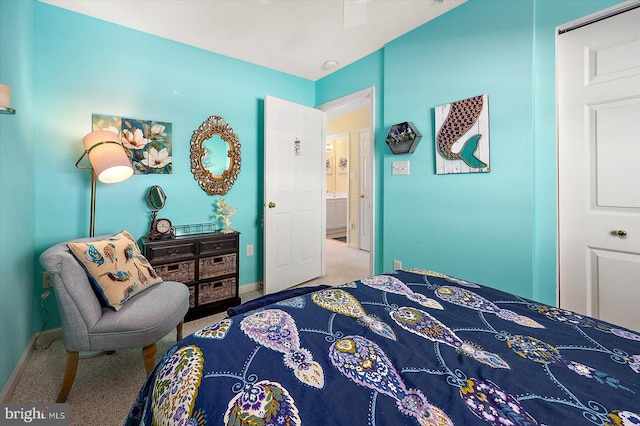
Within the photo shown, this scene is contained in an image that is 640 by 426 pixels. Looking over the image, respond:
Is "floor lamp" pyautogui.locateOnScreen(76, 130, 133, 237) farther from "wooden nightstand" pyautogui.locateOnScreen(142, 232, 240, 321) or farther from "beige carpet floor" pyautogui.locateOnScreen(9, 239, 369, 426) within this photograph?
"beige carpet floor" pyautogui.locateOnScreen(9, 239, 369, 426)

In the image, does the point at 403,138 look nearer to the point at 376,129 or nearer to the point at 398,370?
the point at 376,129

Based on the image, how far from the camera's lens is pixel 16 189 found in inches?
67.7

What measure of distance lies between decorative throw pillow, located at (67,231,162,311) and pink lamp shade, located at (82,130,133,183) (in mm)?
480

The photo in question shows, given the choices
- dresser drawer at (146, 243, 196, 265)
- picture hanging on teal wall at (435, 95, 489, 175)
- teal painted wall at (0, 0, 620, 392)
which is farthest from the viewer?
dresser drawer at (146, 243, 196, 265)

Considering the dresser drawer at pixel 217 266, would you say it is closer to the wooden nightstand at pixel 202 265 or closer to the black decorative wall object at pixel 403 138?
the wooden nightstand at pixel 202 265

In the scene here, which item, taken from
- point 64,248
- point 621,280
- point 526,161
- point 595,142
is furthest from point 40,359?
point 595,142

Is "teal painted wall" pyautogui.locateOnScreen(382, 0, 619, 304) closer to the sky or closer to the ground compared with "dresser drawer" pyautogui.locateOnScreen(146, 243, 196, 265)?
closer to the sky

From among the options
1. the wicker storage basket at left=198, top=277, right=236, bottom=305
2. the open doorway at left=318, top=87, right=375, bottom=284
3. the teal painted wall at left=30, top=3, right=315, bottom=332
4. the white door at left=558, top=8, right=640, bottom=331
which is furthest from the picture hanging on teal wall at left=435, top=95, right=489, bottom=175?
the wicker storage basket at left=198, top=277, right=236, bottom=305

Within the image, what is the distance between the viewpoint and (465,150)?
2244 millimetres

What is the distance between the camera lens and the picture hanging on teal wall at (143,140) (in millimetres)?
2389

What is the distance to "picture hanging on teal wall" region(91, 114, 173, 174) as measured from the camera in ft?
7.84

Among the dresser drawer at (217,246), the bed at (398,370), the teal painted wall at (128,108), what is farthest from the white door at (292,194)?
the bed at (398,370)

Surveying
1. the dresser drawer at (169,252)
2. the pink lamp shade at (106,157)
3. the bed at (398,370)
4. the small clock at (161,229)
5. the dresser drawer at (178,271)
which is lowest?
the dresser drawer at (178,271)

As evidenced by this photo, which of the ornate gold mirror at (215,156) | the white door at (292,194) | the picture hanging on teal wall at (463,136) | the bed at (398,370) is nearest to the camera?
the bed at (398,370)
